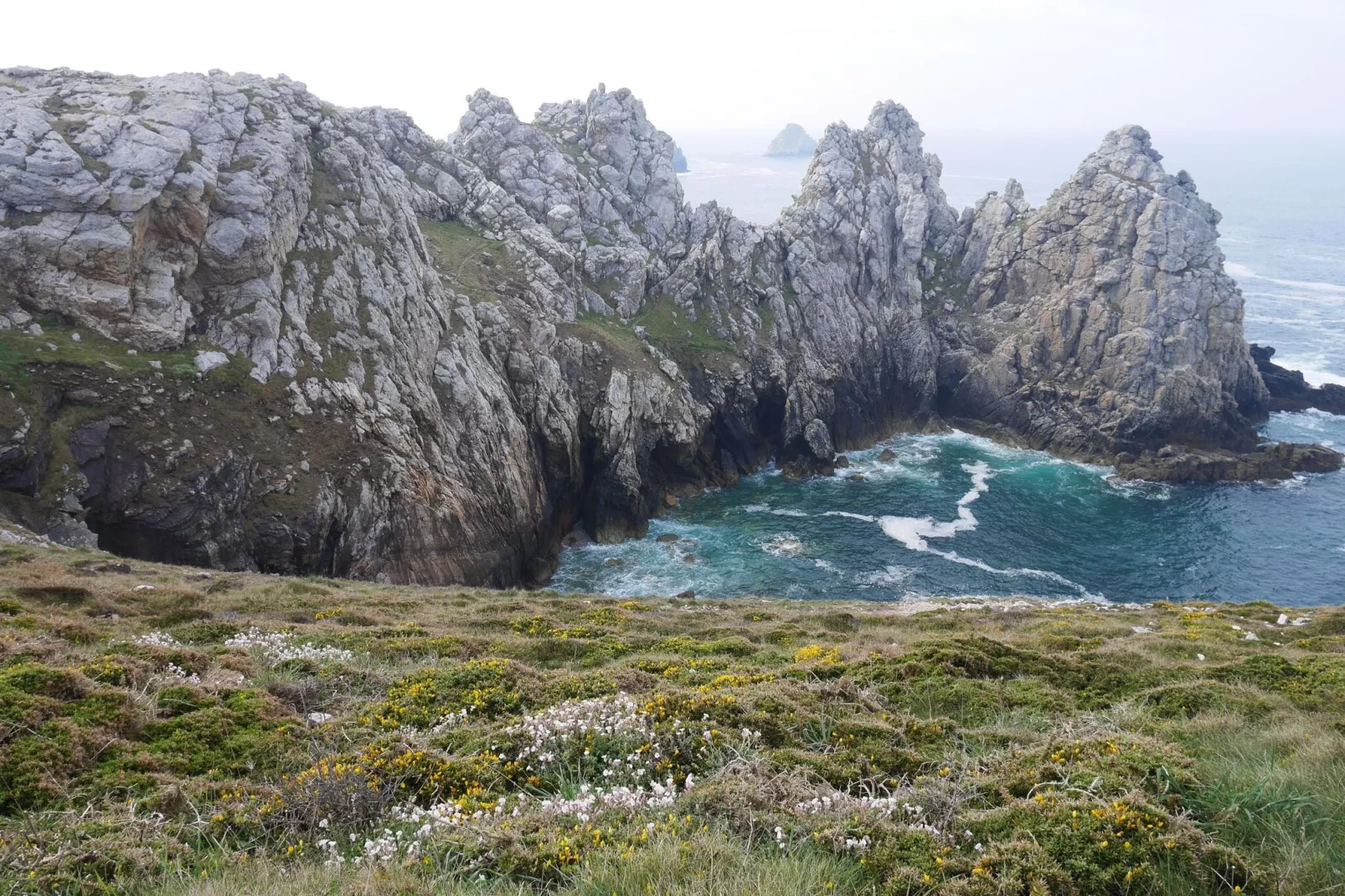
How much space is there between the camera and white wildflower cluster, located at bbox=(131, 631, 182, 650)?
15273 mm

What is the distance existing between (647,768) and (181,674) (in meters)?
10.1

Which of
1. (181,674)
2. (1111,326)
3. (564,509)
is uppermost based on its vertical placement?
(1111,326)

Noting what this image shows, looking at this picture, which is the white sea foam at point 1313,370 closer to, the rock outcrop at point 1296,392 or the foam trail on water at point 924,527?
the rock outcrop at point 1296,392

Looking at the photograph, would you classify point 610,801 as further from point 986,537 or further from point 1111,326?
point 1111,326

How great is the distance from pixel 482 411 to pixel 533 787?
160 feet

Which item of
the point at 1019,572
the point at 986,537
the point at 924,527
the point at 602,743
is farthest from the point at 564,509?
the point at 602,743

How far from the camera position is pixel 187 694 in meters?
12.1

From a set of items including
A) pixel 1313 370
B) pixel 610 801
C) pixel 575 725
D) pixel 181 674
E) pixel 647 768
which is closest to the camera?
pixel 610 801

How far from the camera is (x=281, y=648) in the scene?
17.1 meters

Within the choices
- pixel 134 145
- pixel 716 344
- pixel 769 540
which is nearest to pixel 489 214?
pixel 716 344

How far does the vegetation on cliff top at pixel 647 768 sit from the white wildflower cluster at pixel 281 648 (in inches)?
4.7

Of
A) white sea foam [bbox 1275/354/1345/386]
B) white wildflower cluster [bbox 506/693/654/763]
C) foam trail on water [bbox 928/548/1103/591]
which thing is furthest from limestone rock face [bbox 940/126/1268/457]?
white wildflower cluster [bbox 506/693/654/763]

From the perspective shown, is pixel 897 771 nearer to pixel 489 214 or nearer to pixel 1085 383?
pixel 489 214

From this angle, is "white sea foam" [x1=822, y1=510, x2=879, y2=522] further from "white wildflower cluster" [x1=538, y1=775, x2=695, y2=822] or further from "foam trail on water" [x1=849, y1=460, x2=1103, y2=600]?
"white wildflower cluster" [x1=538, y1=775, x2=695, y2=822]
